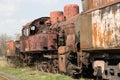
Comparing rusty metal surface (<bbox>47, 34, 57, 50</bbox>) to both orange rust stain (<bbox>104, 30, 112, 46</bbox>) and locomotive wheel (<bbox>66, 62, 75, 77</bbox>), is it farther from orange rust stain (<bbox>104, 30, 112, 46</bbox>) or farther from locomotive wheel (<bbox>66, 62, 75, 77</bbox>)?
orange rust stain (<bbox>104, 30, 112, 46</bbox>)

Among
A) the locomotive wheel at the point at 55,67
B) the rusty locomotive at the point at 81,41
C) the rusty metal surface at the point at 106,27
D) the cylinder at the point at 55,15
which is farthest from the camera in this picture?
the cylinder at the point at 55,15

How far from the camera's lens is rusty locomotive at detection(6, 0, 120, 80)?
11414 millimetres

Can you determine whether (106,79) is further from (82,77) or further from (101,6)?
(82,77)

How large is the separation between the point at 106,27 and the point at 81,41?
2.53m

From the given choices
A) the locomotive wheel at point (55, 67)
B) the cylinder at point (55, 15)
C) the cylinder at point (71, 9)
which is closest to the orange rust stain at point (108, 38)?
the locomotive wheel at point (55, 67)

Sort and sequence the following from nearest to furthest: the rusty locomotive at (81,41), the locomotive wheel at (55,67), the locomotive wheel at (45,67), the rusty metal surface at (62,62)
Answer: the rusty locomotive at (81,41), the rusty metal surface at (62,62), the locomotive wheel at (55,67), the locomotive wheel at (45,67)

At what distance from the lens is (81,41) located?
13812 millimetres

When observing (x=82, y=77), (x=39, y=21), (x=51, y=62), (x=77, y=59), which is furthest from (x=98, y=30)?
(x=39, y=21)

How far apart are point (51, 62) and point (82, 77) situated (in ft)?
15.4

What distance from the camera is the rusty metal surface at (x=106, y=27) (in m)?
10.8

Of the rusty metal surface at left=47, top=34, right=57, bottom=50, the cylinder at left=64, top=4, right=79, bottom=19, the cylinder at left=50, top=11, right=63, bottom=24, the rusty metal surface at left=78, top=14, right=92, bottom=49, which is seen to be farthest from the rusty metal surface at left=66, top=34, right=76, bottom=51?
the cylinder at left=50, top=11, right=63, bottom=24

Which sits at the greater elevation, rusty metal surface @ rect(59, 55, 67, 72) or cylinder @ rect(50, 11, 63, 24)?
cylinder @ rect(50, 11, 63, 24)

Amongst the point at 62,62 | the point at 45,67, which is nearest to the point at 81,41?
the point at 62,62

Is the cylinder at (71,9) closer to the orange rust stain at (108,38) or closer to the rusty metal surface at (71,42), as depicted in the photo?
the rusty metal surface at (71,42)
